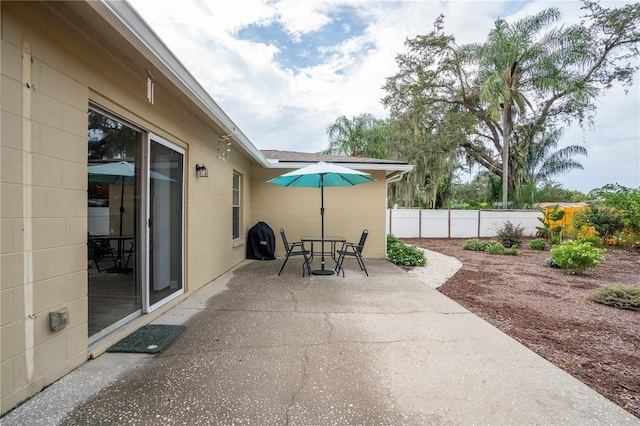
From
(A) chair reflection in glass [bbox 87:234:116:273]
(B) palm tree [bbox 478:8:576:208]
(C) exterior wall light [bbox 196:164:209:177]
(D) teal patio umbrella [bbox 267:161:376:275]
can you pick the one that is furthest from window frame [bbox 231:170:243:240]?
(B) palm tree [bbox 478:8:576:208]

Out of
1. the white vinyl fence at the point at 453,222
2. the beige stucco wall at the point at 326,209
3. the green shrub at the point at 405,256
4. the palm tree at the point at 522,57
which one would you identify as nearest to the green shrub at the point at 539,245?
the white vinyl fence at the point at 453,222

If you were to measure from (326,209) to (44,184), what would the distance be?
6.21 metres

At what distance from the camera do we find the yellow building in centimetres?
171

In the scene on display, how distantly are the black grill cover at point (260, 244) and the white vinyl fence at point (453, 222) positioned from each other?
7.44 meters

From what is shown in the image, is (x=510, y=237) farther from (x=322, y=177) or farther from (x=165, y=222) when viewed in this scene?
(x=165, y=222)

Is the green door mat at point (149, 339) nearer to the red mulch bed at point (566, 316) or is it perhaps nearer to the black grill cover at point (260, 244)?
the red mulch bed at point (566, 316)

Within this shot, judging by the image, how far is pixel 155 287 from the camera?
3.33 metres

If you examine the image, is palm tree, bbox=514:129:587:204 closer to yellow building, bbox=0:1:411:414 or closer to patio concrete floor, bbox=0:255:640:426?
patio concrete floor, bbox=0:255:640:426

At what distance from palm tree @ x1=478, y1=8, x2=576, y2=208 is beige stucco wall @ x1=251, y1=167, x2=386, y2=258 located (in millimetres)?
8525

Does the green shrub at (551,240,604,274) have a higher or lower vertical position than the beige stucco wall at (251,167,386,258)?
lower

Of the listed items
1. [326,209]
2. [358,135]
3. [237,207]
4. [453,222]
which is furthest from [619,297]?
[358,135]

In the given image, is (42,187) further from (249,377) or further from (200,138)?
(200,138)

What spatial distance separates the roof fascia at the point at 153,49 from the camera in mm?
1812

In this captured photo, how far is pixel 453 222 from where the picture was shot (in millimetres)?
13391
